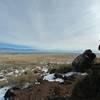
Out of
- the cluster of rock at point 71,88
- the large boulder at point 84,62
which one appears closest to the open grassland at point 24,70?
the large boulder at point 84,62

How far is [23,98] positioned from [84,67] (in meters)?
10.0

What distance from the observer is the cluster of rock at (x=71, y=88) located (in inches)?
475

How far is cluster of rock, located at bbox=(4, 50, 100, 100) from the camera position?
12.1 metres

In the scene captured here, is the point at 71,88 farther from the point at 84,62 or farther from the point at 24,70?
the point at 24,70

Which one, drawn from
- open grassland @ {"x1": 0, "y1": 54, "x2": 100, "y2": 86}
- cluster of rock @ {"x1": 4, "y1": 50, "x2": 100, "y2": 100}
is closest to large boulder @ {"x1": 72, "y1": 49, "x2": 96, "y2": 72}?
cluster of rock @ {"x1": 4, "y1": 50, "x2": 100, "y2": 100}

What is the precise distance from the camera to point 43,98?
15555 millimetres

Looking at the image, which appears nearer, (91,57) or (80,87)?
(80,87)

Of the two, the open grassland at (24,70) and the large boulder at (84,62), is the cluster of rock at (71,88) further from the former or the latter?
the open grassland at (24,70)

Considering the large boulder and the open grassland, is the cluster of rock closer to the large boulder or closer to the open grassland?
the large boulder

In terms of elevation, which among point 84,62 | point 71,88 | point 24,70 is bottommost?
point 24,70

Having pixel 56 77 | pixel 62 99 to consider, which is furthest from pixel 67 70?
pixel 62 99

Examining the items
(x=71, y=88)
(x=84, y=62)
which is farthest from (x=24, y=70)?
(x=71, y=88)

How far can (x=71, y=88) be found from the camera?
55.6 ft

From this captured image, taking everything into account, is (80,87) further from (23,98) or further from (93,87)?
(23,98)
